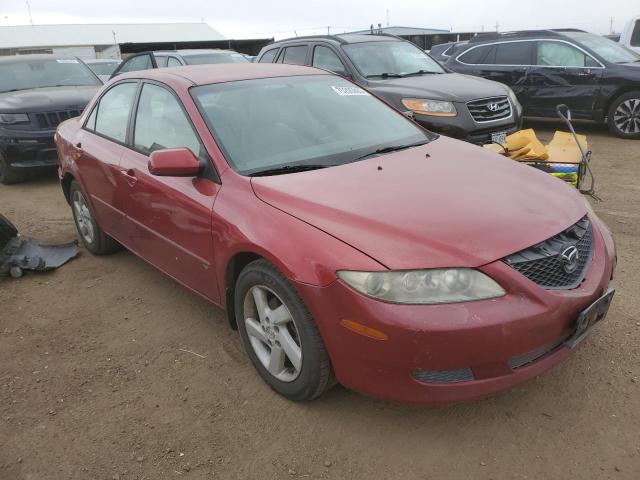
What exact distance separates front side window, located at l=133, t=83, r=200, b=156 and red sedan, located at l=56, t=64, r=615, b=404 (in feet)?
0.04

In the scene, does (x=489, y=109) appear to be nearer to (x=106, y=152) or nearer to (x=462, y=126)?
(x=462, y=126)

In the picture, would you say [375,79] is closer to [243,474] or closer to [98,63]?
[243,474]

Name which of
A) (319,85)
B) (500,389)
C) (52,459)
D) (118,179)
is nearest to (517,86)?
(319,85)

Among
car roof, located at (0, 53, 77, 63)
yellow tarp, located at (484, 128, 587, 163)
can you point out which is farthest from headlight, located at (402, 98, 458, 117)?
car roof, located at (0, 53, 77, 63)

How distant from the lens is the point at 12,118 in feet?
22.7

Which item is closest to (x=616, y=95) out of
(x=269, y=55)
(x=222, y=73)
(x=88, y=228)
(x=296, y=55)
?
(x=296, y=55)

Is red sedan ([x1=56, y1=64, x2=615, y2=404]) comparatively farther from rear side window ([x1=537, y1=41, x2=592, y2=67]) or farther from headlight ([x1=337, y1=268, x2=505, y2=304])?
rear side window ([x1=537, y1=41, x2=592, y2=67])

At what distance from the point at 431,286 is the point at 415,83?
5307 millimetres

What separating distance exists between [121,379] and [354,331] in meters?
1.53

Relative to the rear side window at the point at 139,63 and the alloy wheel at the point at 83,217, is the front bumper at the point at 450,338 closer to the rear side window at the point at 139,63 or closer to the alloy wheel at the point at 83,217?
the alloy wheel at the point at 83,217

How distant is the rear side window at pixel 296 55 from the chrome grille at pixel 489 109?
261cm

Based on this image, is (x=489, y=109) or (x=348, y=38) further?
(x=348, y=38)

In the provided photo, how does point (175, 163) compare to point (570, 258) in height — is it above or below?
above

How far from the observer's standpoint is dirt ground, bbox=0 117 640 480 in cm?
230
